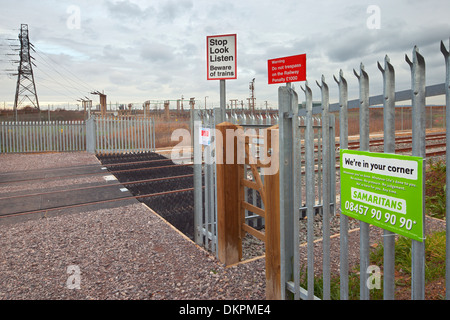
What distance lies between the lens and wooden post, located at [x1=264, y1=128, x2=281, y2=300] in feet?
11.6

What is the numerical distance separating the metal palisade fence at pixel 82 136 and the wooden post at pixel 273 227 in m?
18.0

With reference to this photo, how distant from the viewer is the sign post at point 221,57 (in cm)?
562

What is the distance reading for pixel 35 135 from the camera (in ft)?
70.5

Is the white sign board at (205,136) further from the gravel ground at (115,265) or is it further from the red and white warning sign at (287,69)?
the red and white warning sign at (287,69)

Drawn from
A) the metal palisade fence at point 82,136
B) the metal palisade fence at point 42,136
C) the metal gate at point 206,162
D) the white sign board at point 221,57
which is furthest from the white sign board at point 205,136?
the metal palisade fence at point 42,136

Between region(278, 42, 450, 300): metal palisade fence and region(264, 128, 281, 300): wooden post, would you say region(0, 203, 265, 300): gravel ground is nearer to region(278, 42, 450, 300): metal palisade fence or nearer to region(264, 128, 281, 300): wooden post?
region(264, 128, 281, 300): wooden post

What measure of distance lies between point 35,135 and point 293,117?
860 inches

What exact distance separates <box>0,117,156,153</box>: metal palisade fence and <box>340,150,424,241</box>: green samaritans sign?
1911cm

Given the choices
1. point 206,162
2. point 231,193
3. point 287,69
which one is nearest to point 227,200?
point 231,193

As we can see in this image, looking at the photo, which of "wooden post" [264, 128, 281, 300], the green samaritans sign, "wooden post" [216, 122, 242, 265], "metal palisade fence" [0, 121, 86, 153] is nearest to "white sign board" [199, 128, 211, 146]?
"wooden post" [216, 122, 242, 265]

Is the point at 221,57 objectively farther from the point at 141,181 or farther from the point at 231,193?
the point at 141,181

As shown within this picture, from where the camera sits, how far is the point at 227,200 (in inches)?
189

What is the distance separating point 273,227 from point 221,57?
312 centimetres
